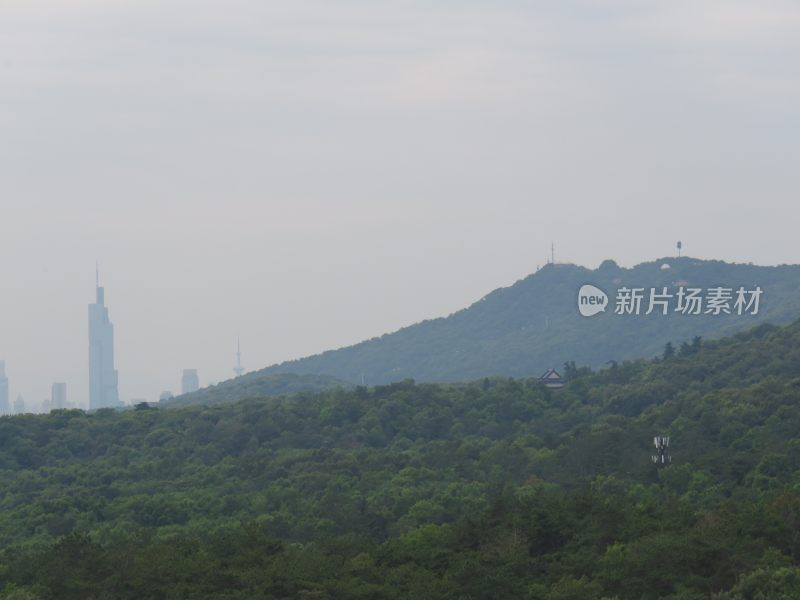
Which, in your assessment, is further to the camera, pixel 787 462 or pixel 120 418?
pixel 120 418

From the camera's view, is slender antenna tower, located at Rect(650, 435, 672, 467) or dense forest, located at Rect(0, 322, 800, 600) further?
slender antenna tower, located at Rect(650, 435, 672, 467)

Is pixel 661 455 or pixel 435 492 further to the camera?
pixel 435 492

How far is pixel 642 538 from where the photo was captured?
178 feet

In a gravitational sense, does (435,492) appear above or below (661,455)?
below

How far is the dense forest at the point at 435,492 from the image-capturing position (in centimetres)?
5191

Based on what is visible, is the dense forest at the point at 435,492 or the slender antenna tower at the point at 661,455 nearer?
the dense forest at the point at 435,492

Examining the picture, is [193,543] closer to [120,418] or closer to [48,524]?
[48,524]

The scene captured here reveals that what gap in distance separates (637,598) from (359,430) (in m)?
67.4

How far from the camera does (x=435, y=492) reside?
268ft

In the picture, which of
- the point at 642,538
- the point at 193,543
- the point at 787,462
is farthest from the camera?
the point at 787,462

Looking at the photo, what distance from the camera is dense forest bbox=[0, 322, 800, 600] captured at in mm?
51906

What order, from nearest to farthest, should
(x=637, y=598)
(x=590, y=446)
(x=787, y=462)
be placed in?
1. (x=637, y=598)
2. (x=787, y=462)
3. (x=590, y=446)

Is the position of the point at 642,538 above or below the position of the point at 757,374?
below

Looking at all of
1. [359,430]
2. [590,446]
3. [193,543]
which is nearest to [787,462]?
[590,446]
